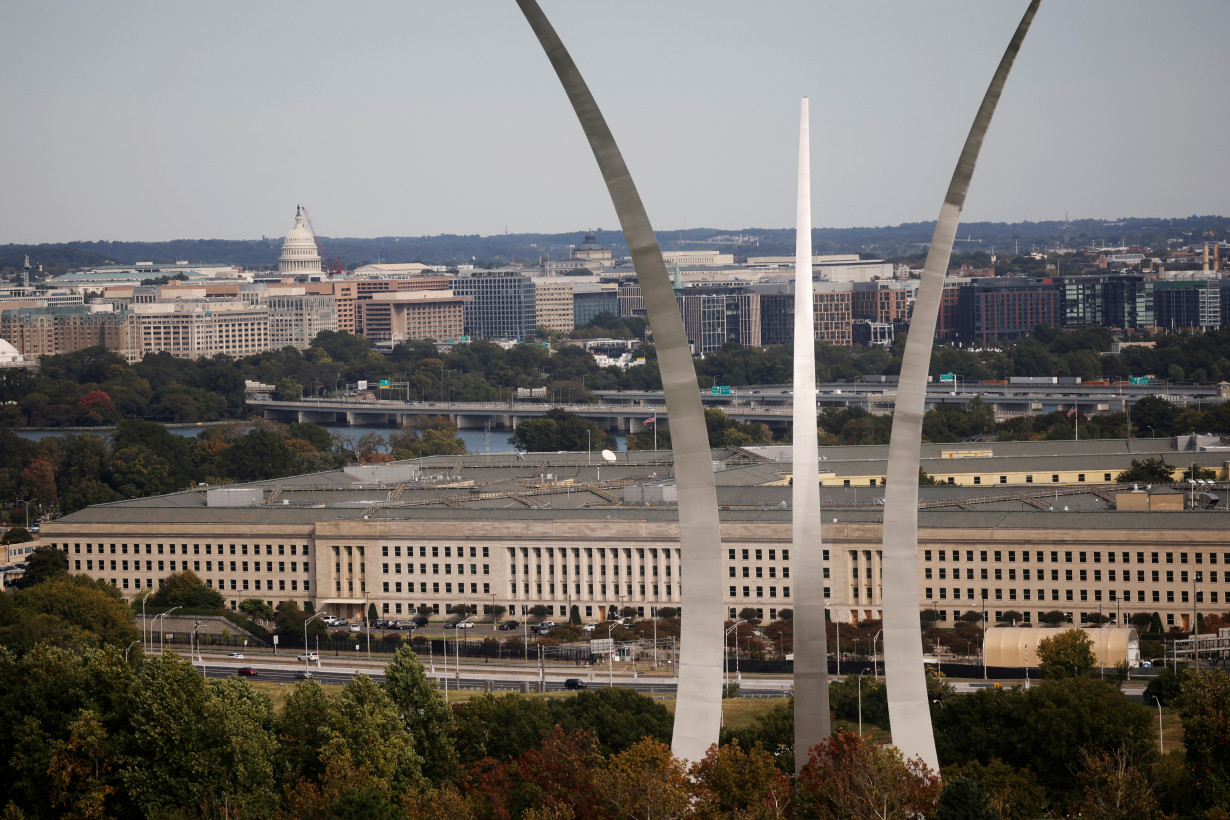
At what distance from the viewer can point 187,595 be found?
7300 centimetres

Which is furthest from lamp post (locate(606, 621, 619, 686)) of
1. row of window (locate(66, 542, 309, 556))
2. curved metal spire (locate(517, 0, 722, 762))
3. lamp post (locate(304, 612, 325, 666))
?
curved metal spire (locate(517, 0, 722, 762))

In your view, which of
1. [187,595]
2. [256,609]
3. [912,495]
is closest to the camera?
[912,495]

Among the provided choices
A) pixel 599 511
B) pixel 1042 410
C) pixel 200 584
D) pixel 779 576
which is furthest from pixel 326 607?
pixel 1042 410

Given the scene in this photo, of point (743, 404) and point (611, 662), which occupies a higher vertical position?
point (743, 404)

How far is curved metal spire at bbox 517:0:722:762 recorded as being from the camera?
90.5 ft

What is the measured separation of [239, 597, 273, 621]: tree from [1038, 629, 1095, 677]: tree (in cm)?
2977

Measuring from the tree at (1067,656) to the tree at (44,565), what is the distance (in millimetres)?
37812

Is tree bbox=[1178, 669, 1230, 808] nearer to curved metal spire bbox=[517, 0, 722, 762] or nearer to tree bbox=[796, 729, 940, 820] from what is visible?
tree bbox=[796, 729, 940, 820]

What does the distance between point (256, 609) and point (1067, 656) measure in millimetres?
31490

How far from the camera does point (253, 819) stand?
119 feet

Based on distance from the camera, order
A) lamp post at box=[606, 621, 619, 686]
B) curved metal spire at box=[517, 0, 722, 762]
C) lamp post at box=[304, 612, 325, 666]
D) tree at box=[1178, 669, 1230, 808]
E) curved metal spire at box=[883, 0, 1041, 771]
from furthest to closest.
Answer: lamp post at box=[304, 612, 325, 666], lamp post at box=[606, 621, 619, 686], tree at box=[1178, 669, 1230, 808], curved metal spire at box=[883, 0, 1041, 771], curved metal spire at box=[517, 0, 722, 762]

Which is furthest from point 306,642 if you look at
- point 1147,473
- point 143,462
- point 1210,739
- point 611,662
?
point 143,462

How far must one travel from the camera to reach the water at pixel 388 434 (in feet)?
484

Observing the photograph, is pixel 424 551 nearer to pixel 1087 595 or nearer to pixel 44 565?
pixel 44 565
